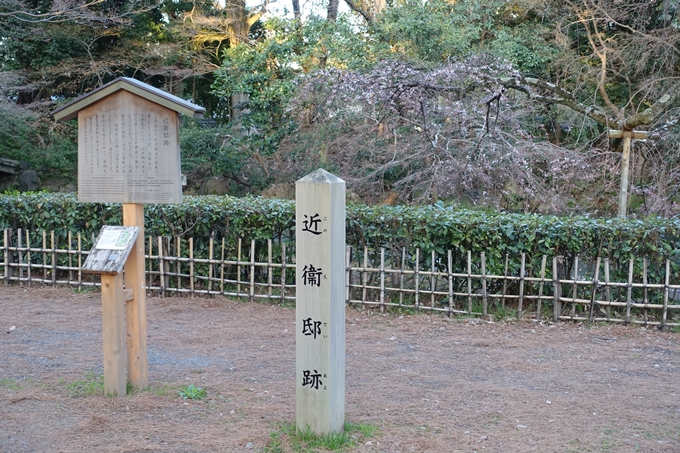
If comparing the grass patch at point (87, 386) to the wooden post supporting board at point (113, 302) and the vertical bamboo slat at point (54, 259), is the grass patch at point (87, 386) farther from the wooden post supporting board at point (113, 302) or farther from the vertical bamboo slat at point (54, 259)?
the vertical bamboo slat at point (54, 259)

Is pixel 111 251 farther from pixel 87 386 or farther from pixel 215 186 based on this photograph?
pixel 215 186

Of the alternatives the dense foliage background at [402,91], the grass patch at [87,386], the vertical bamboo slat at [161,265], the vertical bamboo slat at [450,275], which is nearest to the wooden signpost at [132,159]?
the grass patch at [87,386]

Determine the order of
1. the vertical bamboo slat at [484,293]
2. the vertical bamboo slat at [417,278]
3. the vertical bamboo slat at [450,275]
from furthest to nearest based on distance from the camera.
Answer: the vertical bamboo slat at [417,278]
the vertical bamboo slat at [450,275]
the vertical bamboo slat at [484,293]

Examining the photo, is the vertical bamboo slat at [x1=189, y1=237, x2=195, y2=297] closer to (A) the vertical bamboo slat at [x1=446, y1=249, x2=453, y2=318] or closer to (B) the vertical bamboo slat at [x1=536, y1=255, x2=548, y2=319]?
(A) the vertical bamboo slat at [x1=446, y1=249, x2=453, y2=318]

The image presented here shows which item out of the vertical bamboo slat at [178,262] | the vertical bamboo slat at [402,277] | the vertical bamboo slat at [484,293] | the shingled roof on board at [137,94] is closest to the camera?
the shingled roof on board at [137,94]

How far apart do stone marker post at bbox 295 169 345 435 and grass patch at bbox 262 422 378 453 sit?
48 millimetres

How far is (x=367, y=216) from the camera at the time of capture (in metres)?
7.52

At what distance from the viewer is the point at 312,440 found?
367 cm

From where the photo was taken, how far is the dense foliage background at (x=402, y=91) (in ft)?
35.3

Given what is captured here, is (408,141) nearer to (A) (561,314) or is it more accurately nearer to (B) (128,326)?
Result: (A) (561,314)

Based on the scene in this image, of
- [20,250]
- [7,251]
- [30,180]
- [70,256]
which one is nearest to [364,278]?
[70,256]

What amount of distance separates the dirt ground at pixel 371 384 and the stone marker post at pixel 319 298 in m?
0.31

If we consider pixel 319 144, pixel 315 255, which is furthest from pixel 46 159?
pixel 315 255

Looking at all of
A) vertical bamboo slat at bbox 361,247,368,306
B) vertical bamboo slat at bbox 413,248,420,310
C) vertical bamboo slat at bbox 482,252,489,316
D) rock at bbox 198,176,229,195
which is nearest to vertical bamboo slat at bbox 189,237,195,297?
vertical bamboo slat at bbox 361,247,368,306
